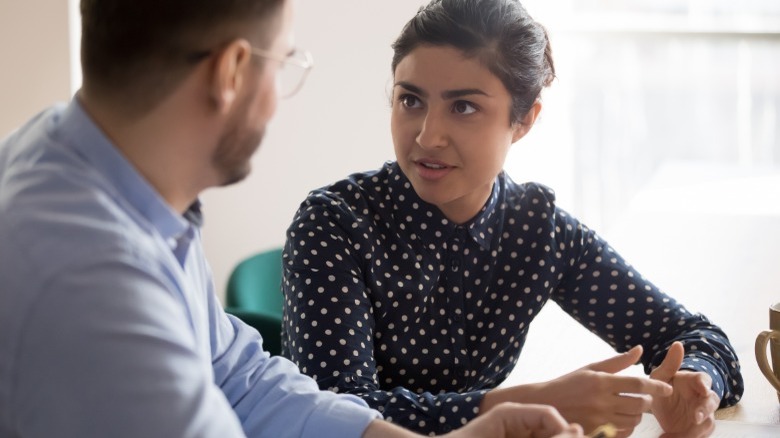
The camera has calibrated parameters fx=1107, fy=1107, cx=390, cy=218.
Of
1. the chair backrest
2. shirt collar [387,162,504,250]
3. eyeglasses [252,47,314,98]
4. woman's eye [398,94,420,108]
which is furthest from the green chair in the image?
eyeglasses [252,47,314,98]

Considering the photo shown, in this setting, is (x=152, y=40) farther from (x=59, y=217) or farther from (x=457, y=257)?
(x=457, y=257)

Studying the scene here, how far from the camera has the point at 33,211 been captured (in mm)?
977

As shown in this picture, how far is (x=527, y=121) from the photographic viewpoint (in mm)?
1962

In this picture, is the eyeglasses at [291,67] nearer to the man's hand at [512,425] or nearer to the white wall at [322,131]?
the man's hand at [512,425]

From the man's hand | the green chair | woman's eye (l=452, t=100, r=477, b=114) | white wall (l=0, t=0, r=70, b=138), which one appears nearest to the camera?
the man's hand

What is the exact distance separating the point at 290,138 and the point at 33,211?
3001mm

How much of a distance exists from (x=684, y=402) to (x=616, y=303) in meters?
0.37

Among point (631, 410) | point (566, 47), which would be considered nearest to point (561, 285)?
point (631, 410)

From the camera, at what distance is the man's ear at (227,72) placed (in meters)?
1.07

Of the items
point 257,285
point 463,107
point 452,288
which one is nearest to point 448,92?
point 463,107

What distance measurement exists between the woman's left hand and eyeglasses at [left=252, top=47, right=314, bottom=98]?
2.24 ft

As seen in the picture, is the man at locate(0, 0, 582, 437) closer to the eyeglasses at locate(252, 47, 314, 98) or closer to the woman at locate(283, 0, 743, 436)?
the eyeglasses at locate(252, 47, 314, 98)

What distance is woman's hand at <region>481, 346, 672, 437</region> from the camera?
57.5 inches

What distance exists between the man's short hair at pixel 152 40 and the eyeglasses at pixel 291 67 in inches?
2.2
